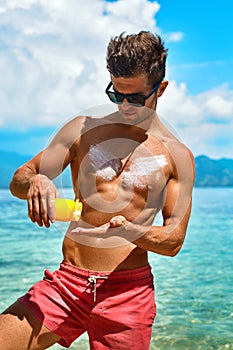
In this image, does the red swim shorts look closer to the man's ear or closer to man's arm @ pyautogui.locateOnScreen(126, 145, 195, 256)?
man's arm @ pyautogui.locateOnScreen(126, 145, 195, 256)

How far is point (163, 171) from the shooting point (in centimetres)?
277

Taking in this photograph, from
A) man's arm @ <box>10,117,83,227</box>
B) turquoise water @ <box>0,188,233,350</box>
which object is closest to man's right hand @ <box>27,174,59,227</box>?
man's arm @ <box>10,117,83,227</box>

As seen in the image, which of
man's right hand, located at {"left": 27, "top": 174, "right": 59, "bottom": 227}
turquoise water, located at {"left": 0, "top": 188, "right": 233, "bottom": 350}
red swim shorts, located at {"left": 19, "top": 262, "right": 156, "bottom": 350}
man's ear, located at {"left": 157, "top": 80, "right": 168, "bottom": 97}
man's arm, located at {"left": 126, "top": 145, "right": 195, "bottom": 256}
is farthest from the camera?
turquoise water, located at {"left": 0, "top": 188, "right": 233, "bottom": 350}

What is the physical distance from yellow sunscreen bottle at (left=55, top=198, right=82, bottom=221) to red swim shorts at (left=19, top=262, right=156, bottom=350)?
473 mm

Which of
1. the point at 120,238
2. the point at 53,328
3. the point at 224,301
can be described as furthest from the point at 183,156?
the point at 224,301

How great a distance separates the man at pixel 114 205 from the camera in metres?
2.64

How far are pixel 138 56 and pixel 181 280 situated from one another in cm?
575

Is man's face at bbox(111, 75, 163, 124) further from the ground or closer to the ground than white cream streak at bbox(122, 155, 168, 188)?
further from the ground

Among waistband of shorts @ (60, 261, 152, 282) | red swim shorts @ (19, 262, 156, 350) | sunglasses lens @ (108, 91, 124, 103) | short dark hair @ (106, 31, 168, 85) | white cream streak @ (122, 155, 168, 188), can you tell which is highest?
short dark hair @ (106, 31, 168, 85)

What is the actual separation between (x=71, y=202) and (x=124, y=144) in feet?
1.98

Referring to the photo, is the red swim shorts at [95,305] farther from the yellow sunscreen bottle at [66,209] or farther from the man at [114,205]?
the yellow sunscreen bottle at [66,209]

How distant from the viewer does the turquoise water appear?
5207mm

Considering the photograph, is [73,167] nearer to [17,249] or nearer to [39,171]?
[39,171]

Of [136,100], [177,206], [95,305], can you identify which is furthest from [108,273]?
[136,100]
